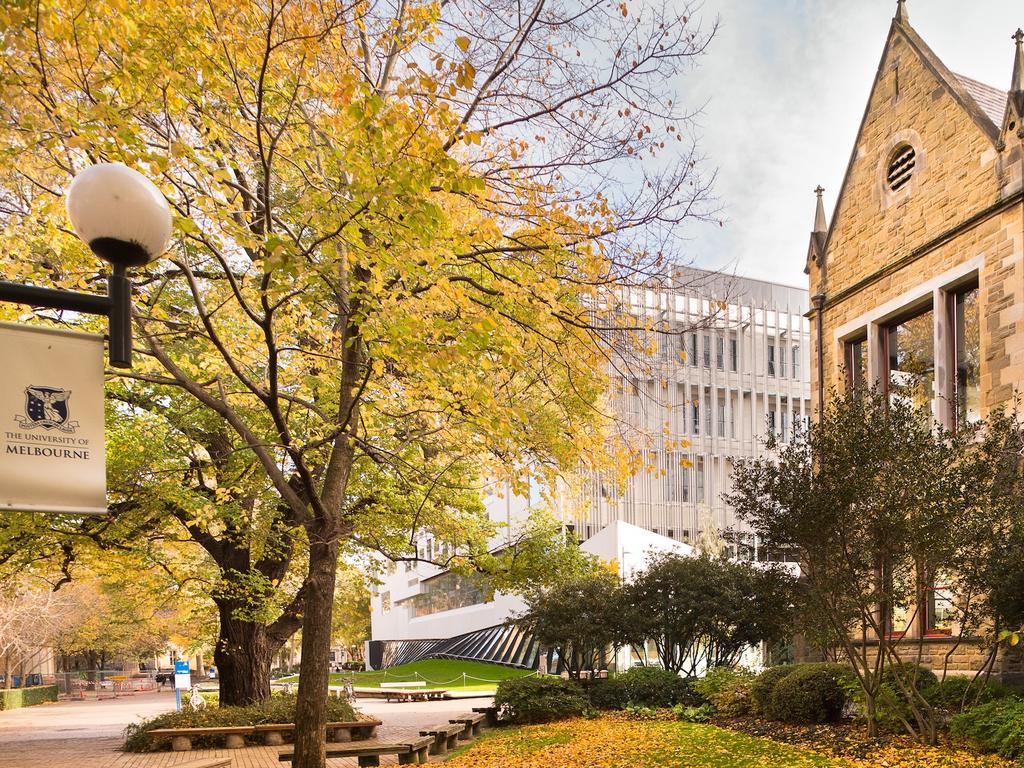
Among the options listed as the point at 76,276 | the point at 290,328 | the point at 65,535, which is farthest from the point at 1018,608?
the point at 65,535

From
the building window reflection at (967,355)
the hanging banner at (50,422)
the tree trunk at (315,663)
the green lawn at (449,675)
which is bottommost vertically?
the green lawn at (449,675)

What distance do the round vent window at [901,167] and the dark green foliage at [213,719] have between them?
16.3m

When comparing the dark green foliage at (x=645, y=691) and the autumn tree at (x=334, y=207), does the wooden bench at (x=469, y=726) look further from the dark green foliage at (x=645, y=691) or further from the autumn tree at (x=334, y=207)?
the autumn tree at (x=334, y=207)

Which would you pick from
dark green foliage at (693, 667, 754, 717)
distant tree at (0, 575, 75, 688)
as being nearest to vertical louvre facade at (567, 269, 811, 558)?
distant tree at (0, 575, 75, 688)

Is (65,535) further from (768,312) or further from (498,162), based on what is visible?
(768,312)

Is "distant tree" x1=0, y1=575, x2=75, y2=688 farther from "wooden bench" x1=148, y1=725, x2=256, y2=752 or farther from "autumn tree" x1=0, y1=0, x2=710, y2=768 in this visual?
"autumn tree" x1=0, y1=0, x2=710, y2=768

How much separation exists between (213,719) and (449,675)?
31549 mm

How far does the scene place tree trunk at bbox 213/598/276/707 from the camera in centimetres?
1856

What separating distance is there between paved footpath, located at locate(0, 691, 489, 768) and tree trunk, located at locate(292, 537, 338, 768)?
4.99m

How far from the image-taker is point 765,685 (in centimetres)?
1614

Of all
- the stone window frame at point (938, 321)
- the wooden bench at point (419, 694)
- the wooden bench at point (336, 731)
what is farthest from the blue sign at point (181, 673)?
the stone window frame at point (938, 321)

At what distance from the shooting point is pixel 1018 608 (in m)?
11.4

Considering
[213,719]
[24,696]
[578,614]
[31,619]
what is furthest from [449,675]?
[213,719]

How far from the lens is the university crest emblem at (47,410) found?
12.9 feet
